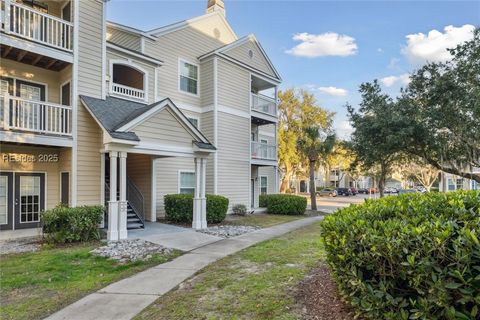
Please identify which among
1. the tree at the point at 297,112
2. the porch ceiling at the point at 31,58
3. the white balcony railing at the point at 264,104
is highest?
the tree at the point at 297,112

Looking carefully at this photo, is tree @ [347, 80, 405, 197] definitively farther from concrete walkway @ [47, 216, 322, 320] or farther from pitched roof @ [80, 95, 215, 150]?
concrete walkway @ [47, 216, 322, 320]

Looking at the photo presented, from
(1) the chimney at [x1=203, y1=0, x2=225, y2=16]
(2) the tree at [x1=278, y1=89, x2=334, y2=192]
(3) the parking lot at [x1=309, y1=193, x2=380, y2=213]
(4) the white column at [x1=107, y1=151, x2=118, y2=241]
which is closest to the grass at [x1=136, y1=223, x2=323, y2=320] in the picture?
(4) the white column at [x1=107, y1=151, x2=118, y2=241]

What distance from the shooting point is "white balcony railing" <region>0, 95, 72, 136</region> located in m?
9.26

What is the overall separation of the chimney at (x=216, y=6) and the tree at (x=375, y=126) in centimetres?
1045

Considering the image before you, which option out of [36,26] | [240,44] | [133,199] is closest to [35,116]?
[36,26]

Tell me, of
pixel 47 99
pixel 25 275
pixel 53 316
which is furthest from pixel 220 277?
pixel 47 99

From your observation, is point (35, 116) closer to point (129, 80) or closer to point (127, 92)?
point (127, 92)

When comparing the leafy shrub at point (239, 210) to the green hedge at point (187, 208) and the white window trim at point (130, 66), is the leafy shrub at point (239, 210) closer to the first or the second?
the green hedge at point (187, 208)

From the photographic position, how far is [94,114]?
10.4 meters

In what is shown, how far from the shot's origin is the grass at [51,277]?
4.80 meters

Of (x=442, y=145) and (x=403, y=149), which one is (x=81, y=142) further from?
(x=442, y=145)

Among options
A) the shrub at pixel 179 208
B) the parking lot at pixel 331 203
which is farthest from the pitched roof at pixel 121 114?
the parking lot at pixel 331 203

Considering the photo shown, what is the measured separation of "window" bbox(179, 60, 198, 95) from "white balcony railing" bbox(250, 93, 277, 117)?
3.92 meters

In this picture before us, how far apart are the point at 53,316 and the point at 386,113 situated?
41.3 feet
